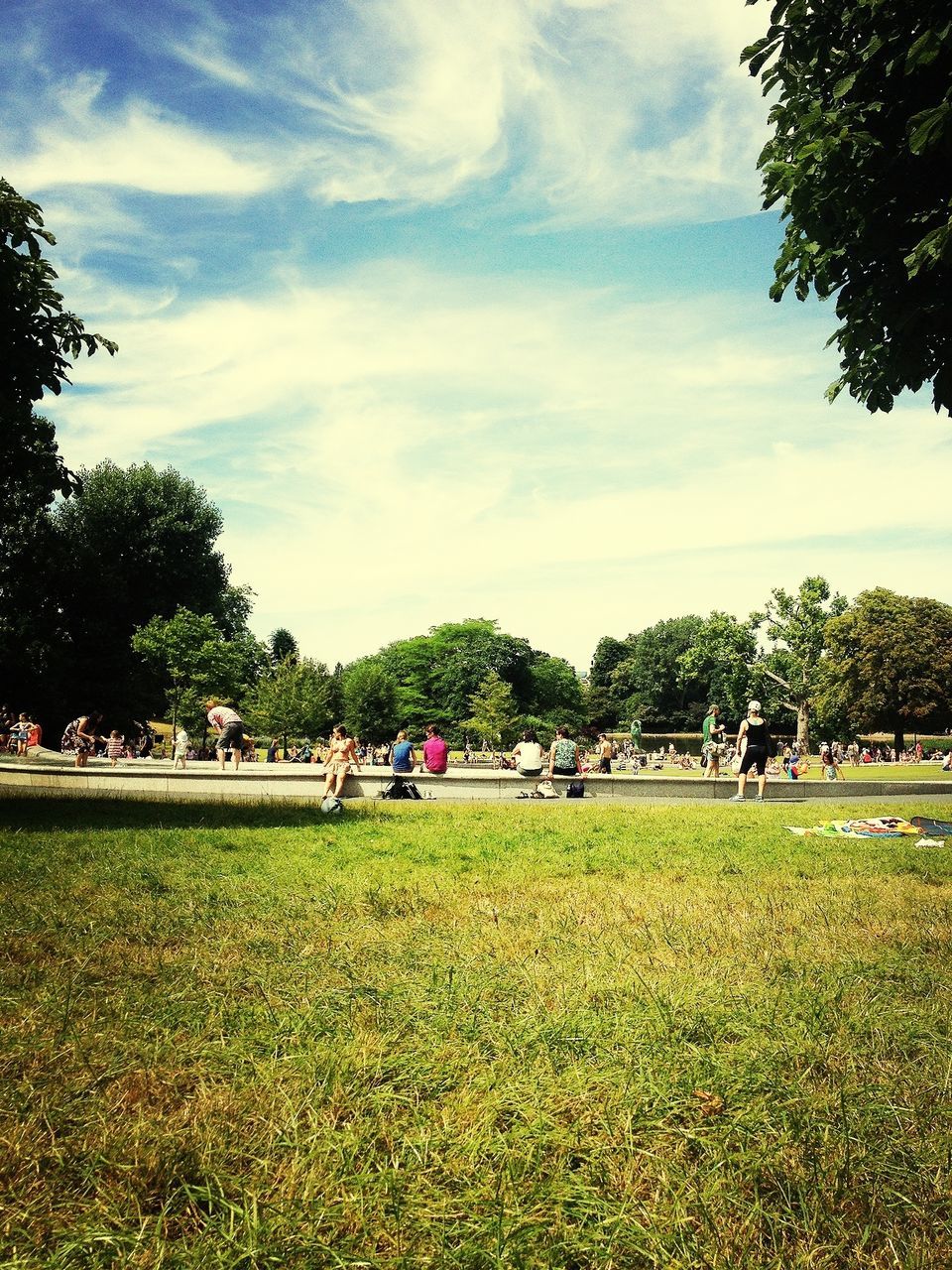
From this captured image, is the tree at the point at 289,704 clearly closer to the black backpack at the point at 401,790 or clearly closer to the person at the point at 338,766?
the black backpack at the point at 401,790

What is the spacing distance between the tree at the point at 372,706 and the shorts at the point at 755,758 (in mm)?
62461

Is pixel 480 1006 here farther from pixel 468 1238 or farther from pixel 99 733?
pixel 99 733

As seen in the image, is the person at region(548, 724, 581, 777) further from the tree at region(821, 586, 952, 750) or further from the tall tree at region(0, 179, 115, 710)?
the tree at region(821, 586, 952, 750)

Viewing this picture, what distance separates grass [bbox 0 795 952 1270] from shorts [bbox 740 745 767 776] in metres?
11.3

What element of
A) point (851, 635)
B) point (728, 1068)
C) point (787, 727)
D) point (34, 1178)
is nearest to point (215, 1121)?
point (34, 1178)

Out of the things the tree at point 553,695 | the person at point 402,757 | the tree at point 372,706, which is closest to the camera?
the person at point 402,757

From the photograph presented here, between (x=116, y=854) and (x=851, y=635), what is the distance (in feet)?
218

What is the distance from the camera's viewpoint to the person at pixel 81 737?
2623cm

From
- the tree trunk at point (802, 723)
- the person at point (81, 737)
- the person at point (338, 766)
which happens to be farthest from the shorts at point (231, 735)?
the tree trunk at point (802, 723)

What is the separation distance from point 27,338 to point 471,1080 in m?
11.8

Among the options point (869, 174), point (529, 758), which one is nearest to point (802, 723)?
point (529, 758)

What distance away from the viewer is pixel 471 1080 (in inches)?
118

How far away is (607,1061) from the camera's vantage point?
3145 mm

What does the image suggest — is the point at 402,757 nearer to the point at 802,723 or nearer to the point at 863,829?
the point at 863,829
